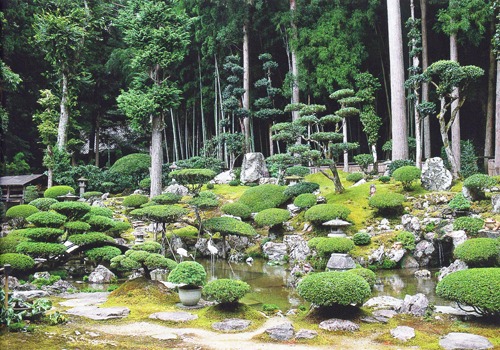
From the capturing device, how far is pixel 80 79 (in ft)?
77.9

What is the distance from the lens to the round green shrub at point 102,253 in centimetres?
1143

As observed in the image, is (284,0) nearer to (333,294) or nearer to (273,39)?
(273,39)

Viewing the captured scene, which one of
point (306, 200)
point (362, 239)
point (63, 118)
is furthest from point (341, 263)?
point (63, 118)

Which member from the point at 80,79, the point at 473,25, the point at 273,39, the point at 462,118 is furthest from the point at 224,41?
the point at 462,118

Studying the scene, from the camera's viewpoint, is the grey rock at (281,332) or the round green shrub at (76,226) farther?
the round green shrub at (76,226)

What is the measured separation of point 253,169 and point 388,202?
924 centimetres

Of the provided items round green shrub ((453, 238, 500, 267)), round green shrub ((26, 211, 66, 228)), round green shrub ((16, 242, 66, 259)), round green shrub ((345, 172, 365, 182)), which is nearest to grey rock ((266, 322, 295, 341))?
round green shrub ((453, 238, 500, 267))

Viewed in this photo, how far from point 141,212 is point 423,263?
26.2 feet

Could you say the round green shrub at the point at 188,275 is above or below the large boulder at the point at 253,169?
below

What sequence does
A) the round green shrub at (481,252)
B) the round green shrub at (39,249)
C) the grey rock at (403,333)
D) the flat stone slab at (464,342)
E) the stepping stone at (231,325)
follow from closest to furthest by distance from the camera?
the flat stone slab at (464,342) < the grey rock at (403,333) < the stepping stone at (231,325) < the round green shrub at (481,252) < the round green shrub at (39,249)

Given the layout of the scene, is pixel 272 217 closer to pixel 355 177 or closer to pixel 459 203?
pixel 355 177

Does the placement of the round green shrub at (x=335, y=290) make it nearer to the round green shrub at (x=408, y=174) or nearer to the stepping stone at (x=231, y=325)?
the stepping stone at (x=231, y=325)

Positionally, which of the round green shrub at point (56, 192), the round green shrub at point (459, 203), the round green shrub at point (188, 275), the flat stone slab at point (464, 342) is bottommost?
the flat stone slab at point (464, 342)

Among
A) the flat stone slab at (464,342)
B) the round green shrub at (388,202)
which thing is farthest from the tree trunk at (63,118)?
the flat stone slab at (464,342)
